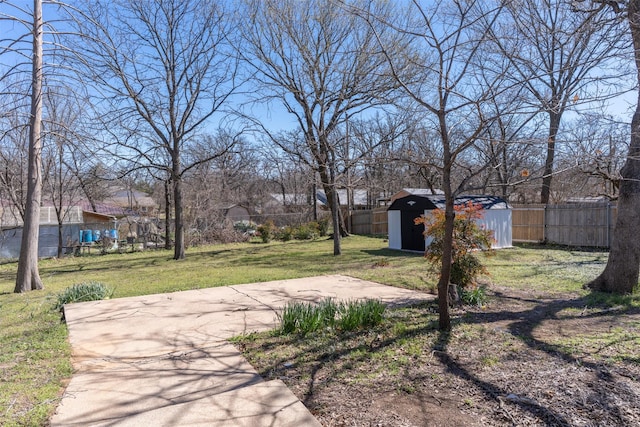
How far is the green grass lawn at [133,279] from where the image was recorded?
12.5ft

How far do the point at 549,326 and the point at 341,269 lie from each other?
21.5 ft

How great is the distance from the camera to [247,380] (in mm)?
3770

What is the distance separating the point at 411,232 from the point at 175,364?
42.9 ft

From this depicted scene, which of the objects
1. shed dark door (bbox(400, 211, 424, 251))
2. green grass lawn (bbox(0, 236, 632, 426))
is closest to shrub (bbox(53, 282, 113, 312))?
green grass lawn (bbox(0, 236, 632, 426))

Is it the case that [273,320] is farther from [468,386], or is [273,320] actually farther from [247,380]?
[468,386]

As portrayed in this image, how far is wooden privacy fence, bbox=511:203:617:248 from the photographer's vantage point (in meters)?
15.7

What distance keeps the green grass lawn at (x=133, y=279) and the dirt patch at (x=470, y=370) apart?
190cm

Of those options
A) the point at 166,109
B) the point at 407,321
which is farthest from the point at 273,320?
the point at 166,109

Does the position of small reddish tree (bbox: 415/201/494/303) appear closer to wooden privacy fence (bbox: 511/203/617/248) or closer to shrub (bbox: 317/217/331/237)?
wooden privacy fence (bbox: 511/203/617/248)

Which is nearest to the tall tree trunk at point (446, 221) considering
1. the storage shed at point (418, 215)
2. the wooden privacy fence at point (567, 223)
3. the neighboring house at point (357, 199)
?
the storage shed at point (418, 215)

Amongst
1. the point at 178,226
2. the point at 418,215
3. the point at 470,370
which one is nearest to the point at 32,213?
the point at 178,226

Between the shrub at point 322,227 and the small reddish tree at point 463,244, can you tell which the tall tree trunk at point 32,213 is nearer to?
the small reddish tree at point 463,244

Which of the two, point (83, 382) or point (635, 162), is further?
point (635, 162)

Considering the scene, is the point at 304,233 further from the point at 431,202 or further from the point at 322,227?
the point at 431,202
